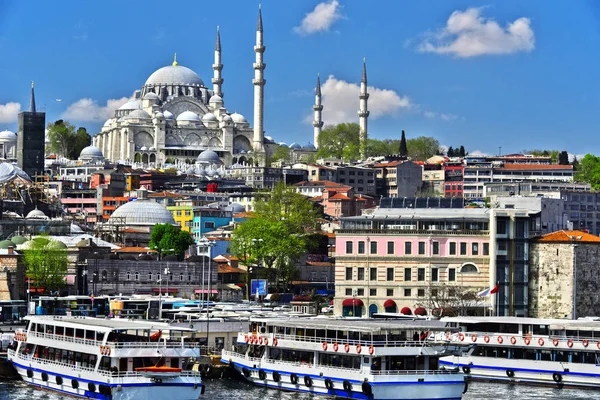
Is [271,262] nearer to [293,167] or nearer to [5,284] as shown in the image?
[5,284]

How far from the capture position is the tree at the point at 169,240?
8532 cm

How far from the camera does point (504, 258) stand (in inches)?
2394

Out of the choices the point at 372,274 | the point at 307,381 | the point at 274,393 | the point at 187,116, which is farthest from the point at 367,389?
the point at 187,116

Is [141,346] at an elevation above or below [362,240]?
below

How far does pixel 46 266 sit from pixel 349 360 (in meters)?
32.8

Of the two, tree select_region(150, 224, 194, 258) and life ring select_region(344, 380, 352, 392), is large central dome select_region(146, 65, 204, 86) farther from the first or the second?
life ring select_region(344, 380, 352, 392)

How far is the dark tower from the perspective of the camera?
12988 centimetres

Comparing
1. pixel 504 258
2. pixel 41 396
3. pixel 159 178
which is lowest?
pixel 41 396

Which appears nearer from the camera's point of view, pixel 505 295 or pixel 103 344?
pixel 103 344

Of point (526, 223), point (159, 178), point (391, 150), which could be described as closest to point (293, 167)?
point (159, 178)

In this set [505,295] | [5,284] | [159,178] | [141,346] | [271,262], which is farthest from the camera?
[159,178]

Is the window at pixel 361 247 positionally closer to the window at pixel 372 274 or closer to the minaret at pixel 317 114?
the window at pixel 372 274

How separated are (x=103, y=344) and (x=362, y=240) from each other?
78.9 feet

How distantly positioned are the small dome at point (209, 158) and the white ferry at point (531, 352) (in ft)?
365
